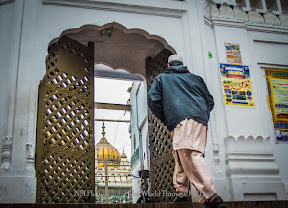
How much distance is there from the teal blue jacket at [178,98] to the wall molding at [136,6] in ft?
7.44

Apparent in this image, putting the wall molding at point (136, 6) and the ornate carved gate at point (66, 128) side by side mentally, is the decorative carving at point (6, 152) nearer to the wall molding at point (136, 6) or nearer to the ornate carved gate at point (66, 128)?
the ornate carved gate at point (66, 128)

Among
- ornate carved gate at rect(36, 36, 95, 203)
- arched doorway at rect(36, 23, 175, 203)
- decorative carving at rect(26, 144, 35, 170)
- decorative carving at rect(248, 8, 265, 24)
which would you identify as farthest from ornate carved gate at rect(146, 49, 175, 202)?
decorative carving at rect(26, 144, 35, 170)

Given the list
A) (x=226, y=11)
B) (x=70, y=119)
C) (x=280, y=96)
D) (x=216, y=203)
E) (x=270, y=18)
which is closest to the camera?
(x=216, y=203)

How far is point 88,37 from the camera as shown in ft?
25.6

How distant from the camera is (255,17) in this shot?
24.5 ft

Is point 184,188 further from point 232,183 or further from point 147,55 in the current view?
point 147,55

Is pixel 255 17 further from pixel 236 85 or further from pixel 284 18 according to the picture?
pixel 236 85

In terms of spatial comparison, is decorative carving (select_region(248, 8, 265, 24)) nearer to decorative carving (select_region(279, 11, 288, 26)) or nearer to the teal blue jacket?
decorative carving (select_region(279, 11, 288, 26))

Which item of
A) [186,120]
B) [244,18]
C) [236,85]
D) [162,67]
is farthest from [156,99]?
[244,18]

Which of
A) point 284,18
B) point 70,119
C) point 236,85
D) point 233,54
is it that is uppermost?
point 284,18

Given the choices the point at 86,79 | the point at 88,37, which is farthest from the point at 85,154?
the point at 88,37

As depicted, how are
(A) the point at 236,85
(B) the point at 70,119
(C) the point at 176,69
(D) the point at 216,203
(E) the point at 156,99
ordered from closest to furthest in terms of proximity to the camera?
1. (D) the point at 216,203
2. (E) the point at 156,99
3. (C) the point at 176,69
4. (A) the point at 236,85
5. (B) the point at 70,119

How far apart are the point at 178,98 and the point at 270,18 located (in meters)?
3.99

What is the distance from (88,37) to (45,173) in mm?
2949
